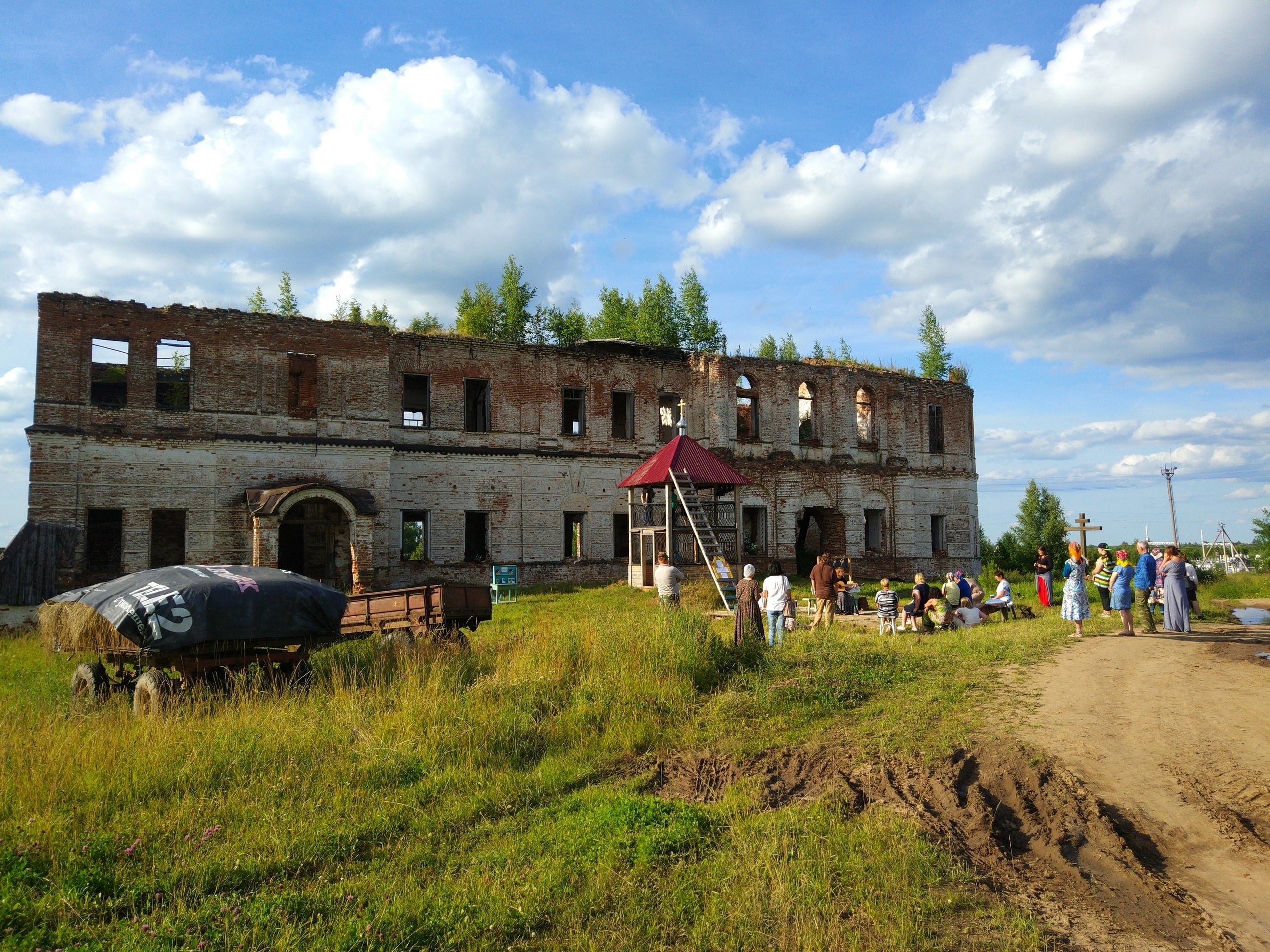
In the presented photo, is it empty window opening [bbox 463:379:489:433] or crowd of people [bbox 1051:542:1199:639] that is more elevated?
empty window opening [bbox 463:379:489:433]

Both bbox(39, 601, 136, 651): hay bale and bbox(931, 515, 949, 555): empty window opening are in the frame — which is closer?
bbox(39, 601, 136, 651): hay bale

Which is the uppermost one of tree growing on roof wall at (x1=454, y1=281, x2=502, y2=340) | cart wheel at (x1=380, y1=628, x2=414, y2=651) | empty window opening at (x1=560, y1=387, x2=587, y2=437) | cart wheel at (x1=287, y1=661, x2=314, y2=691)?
tree growing on roof wall at (x1=454, y1=281, x2=502, y2=340)

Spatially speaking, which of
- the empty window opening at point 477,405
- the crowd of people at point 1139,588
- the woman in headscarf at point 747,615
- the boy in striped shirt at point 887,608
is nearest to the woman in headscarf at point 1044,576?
the crowd of people at point 1139,588

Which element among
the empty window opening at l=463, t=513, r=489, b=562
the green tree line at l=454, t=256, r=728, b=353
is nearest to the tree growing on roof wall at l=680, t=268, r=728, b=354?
the green tree line at l=454, t=256, r=728, b=353

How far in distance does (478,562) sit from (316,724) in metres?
17.5

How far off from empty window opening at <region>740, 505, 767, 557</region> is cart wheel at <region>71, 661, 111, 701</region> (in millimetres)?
21925

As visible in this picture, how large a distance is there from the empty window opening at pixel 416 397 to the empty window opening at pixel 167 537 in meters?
6.80

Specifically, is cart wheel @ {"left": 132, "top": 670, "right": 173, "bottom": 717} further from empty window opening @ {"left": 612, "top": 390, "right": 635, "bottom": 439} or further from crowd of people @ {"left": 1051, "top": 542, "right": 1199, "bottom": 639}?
empty window opening @ {"left": 612, "top": 390, "right": 635, "bottom": 439}

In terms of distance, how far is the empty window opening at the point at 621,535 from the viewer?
27922mm

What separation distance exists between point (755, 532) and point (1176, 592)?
1661 centimetres

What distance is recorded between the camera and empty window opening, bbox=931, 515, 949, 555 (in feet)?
110

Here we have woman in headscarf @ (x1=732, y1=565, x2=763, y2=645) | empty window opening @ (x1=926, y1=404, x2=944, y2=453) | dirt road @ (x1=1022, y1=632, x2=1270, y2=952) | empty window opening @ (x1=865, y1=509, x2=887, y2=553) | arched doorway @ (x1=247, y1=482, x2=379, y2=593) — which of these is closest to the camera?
dirt road @ (x1=1022, y1=632, x2=1270, y2=952)

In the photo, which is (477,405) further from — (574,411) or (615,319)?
(615,319)

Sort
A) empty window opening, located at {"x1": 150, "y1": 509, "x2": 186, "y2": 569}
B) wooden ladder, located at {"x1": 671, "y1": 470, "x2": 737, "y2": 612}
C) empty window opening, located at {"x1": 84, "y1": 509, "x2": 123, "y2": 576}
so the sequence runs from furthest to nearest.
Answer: empty window opening, located at {"x1": 150, "y1": 509, "x2": 186, "y2": 569}
empty window opening, located at {"x1": 84, "y1": 509, "x2": 123, "y2": 576}
wooden ladder, located at {"x1": 671, "y1": 470, "x2": 737, "y2": 612}
